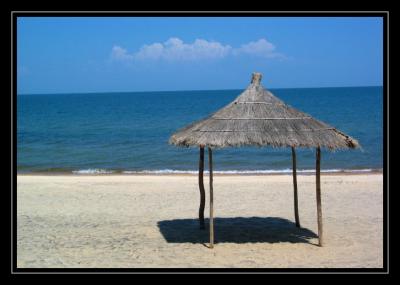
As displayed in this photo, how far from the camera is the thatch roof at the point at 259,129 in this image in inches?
332

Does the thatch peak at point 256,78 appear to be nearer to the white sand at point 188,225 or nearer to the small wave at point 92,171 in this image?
the white sand at point 188,225

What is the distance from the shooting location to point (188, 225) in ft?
35.1

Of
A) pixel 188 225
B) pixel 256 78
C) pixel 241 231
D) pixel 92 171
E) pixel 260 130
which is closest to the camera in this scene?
pixel 260 130

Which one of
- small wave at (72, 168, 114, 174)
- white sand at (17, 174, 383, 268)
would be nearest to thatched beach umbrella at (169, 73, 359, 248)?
white sand at (17, 174, 383, 268)

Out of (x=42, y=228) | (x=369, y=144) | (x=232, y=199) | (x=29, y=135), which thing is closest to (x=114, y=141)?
(x=29, y=135)

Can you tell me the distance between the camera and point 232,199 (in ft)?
44.3

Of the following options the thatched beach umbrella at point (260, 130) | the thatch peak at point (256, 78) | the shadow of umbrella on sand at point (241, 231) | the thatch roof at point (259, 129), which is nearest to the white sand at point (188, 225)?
the shadow of umbrella on sand at point (241, 231)

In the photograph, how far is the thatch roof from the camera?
8.43 metres

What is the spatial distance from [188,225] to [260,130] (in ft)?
10.1

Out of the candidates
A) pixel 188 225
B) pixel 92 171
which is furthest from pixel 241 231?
pixel 92 171

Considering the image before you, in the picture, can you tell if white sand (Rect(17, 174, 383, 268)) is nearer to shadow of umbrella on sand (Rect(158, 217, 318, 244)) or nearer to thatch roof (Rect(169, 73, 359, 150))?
shadow of umbrella on sand (Rect(158, 217, 318, 244))

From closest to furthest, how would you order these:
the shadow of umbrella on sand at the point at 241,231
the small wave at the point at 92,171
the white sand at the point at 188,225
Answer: the white sand at the point at 188,225, the shadow of umbrella on sand at the point at 241,231, the small wave at the point at 92,171

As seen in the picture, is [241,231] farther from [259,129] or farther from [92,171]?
[92,171]
